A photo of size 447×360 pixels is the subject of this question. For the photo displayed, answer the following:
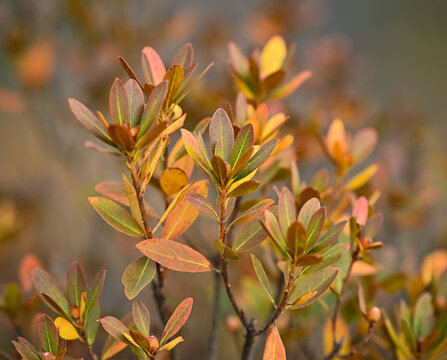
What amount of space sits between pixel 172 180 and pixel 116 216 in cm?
8

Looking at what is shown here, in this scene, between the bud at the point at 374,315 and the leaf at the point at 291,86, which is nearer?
the bud at the point at 374,315

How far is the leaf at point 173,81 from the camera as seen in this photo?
1.67ft

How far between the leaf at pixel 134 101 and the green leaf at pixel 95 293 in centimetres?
18

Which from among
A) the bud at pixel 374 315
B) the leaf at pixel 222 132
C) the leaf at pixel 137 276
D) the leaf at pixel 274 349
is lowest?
the bud at pixel 374 315

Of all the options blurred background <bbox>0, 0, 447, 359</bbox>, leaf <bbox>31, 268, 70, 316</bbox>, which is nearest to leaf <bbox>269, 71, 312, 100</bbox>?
blurred background <bbox>0, 0, 447, 359</bbox>

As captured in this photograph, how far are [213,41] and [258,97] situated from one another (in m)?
1.17

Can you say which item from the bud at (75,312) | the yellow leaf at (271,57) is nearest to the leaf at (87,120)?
the bud at (75,312)

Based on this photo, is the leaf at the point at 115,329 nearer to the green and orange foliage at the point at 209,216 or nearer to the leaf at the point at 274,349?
the green and orange foliage at the point at 209,216

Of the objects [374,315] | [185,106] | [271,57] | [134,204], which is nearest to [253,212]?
[134,204]

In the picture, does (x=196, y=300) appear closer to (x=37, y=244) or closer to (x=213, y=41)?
(x=37, y=244)

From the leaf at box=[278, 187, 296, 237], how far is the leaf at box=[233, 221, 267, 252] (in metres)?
0.03

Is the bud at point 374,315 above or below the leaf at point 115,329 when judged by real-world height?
below

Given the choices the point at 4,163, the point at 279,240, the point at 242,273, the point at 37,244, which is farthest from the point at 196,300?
the point at 4,163

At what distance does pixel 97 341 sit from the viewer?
1.22 metres
